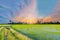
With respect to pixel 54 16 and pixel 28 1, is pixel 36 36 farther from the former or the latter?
pixel 28 1

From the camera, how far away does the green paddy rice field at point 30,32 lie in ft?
5.32

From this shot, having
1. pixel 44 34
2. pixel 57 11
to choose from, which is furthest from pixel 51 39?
pixel 57 11

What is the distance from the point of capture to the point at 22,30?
5.43ft

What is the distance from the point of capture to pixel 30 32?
1643 mm

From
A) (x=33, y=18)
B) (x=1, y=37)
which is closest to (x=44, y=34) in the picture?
(x=33, y=18)

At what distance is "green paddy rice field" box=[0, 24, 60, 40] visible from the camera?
1.62 m

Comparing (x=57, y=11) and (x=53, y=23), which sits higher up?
(x=57, y=11)

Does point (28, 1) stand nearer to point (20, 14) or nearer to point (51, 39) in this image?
point (20, 14)

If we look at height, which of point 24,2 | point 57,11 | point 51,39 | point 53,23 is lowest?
point 51,39

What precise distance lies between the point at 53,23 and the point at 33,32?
226 mm

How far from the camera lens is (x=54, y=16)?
165cm

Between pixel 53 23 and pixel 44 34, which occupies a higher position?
pixel 53 23

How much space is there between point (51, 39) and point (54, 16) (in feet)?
0.79

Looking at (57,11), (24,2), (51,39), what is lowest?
(51,39)
